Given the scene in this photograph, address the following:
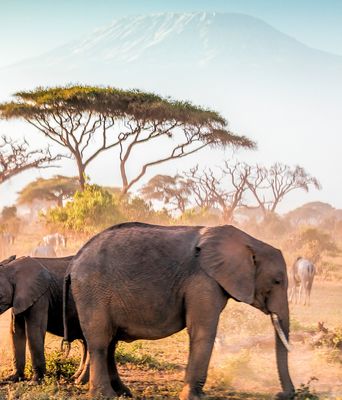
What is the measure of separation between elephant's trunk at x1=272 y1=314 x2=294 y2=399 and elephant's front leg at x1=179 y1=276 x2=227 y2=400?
634 millimetres

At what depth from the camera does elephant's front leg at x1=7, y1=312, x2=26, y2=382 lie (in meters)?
9.48

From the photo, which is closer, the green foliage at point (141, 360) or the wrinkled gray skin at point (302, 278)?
the green foliage at point (141, 360)

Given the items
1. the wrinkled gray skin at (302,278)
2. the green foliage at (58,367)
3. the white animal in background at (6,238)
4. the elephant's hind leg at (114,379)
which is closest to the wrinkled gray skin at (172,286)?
the elephant's hind leg at (114,379)

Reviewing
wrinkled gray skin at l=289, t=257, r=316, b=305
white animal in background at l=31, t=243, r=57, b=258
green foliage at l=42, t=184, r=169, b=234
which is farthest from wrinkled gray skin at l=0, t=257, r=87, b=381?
green foliage at l=42, t=184, r=169, b=234

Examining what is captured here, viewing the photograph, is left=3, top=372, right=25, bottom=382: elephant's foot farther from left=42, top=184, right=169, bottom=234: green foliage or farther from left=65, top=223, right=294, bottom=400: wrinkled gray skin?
left=42, top=184, right=169, bottom=234: green foliage

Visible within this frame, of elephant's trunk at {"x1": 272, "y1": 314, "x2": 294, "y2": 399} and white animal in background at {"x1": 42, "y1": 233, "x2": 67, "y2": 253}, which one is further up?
A: white animal in background at {"x1": 42, "y1": 233, "x2": 67, "y2": 253}

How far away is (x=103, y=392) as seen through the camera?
8266 mm

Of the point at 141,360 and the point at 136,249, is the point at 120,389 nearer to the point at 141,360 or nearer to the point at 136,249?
the point at 136,249

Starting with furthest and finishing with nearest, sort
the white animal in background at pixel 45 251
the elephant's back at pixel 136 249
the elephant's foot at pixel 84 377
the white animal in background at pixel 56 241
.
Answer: the white animal in background at pixel 56 241 < the white animal in background at pixel 45 251 < the elephant's foot at pixel 84 377 < the elephant's back at pixel 136 249

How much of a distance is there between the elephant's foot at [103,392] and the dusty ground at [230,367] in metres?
0.22

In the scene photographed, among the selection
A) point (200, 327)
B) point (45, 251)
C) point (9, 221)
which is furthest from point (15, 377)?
point (9, 221)

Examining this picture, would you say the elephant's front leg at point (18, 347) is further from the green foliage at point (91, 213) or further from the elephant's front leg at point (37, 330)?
the green foliage at point (91, 213)

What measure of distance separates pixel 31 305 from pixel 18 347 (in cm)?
62

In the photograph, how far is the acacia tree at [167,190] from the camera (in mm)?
44938
